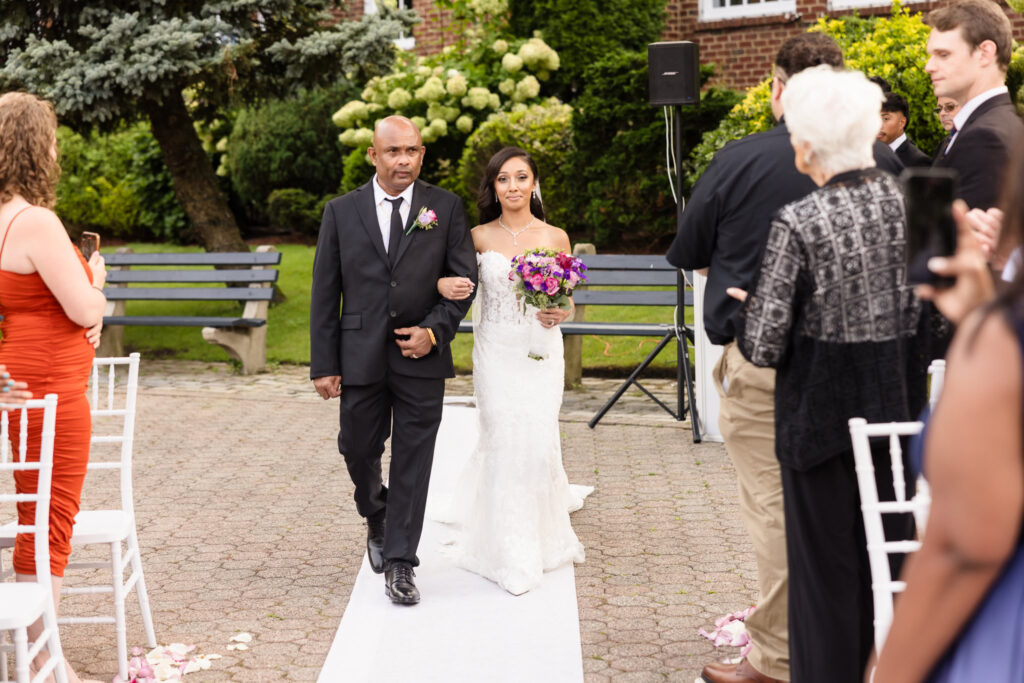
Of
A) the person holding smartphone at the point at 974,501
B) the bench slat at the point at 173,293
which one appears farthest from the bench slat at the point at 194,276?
the person holding smartphone at the point at 974,501

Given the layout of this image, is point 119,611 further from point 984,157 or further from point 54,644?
point 984,157

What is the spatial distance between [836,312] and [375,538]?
3.11m

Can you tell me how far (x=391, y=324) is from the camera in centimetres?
516

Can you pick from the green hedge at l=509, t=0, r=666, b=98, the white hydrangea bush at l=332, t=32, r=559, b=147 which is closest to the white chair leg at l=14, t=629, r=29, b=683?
the white hydrangea bush at l=332, t=32, r=559, b=147

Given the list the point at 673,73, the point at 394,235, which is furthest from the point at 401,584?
the point at 673,73

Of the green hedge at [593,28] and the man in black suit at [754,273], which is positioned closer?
the man in black suit at [754,273]

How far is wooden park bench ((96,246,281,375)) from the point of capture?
1127cm

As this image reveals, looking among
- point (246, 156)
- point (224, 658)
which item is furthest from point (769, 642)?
point (246, 156)

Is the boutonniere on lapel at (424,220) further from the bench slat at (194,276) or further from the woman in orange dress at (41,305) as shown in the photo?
the bench slat at (194,276)

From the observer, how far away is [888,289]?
3.06 metres

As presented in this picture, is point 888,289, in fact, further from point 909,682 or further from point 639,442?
point 639,442

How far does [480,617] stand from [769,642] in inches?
59.2

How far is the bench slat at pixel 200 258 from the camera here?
39.2 feet

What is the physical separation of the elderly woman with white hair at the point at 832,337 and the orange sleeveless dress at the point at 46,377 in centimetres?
240
